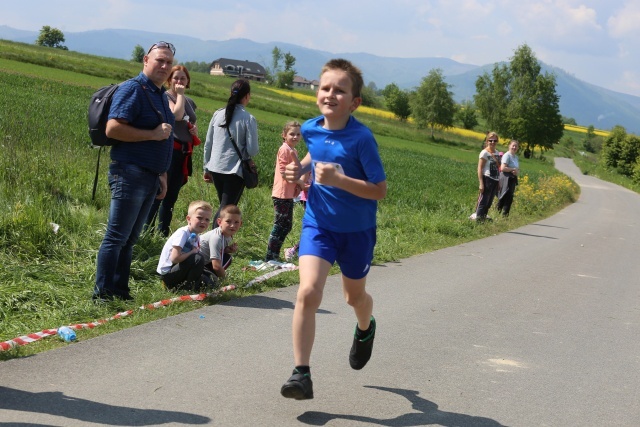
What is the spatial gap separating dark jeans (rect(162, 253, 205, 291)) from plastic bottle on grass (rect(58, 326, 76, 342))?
167 cm

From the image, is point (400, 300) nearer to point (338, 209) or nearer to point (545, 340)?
point (545, 340)

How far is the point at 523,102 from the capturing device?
107 m

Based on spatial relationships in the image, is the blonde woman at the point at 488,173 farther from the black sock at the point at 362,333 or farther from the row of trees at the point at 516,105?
the row of trees at the point at 516,105

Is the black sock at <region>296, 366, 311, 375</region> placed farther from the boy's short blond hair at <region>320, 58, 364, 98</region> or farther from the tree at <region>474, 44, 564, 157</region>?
the tree at <region>474, 44, 564, 157</region>

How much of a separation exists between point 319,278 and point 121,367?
→ 144cm

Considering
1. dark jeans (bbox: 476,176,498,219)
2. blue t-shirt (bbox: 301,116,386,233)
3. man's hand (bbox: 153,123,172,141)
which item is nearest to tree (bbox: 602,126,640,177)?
dark jeans (bbox: 476,176,498,219)

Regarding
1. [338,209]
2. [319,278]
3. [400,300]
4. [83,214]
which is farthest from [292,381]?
[83,214]

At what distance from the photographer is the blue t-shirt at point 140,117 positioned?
20.6ft

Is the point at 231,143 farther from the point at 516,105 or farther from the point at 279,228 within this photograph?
the point at 516,105

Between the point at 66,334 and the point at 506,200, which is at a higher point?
the point at 506,200

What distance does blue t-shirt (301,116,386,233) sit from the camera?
4539mm

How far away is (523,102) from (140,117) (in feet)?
347

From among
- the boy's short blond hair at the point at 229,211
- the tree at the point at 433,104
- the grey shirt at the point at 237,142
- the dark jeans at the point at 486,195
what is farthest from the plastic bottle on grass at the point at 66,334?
the tree at the point at 433,104

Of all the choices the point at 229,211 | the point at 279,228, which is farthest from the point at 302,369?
the point at 279,228
